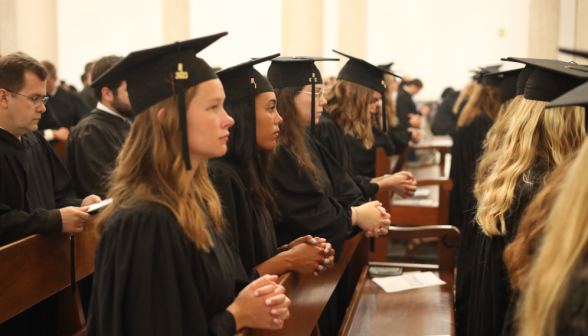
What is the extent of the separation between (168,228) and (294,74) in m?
1.85

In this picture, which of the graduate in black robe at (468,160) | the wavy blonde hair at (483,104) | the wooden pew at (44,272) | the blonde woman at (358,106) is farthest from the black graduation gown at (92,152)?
the wavy blonde hair at (483,104)

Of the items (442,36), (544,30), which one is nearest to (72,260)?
(544,30)

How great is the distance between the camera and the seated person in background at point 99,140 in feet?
12.9

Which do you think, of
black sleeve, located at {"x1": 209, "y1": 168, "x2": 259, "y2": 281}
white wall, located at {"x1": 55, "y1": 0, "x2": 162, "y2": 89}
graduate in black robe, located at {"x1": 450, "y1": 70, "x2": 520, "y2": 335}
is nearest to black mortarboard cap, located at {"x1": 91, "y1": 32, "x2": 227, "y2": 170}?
black sleeve, located at {"x1": 209, "y1": 168, "x2": 259, "y2": 281}

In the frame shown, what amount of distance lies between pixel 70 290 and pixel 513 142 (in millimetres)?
2440

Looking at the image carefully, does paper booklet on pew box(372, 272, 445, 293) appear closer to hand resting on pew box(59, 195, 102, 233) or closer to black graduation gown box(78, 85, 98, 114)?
hand resting on pew box(59, 195, 102, 233)

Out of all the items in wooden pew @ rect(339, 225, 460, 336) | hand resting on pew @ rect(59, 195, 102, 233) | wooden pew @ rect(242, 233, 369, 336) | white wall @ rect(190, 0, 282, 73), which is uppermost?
white wall @ rect(190, 0, 282, 73)

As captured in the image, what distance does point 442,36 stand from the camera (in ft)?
50.5

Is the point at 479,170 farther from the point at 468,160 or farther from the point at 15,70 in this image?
the point at 468,160

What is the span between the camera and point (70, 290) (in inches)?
121

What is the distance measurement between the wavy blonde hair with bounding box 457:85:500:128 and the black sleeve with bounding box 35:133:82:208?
13.6ft

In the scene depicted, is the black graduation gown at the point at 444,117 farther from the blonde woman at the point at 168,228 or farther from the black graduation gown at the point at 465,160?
the blonde woman at the point at 168,228

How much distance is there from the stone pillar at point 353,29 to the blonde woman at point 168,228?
30.9 feet

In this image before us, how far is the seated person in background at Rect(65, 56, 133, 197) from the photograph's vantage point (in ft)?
12.9
